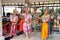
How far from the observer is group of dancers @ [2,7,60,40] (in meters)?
3.54

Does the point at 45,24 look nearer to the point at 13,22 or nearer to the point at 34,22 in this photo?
the point at 34,22

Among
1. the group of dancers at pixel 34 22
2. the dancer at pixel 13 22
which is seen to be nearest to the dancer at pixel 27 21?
the group of dancers at pixel 34 22

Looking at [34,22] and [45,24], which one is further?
[34,22]

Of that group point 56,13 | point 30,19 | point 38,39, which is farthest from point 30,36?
point 56,13

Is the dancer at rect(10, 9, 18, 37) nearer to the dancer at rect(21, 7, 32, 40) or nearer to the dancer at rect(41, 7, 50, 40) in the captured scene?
the dancer at rect(21, 7, 32, 40)

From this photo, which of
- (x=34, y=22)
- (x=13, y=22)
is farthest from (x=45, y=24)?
(x=13, y=22)

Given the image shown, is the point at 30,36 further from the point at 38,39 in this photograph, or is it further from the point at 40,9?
the point at 40,9

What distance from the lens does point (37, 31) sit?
3.97 meters

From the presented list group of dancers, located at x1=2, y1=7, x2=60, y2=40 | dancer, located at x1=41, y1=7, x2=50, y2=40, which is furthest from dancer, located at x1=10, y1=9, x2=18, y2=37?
dancer, located at x1=41, y1=7, x2=50, y2=40

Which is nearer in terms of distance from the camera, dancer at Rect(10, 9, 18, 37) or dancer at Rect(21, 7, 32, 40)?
dancer at Rect(21, 7, 32, 40)

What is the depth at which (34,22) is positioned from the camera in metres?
3.80

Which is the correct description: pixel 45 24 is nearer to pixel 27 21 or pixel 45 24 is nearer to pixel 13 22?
pixel 27 21

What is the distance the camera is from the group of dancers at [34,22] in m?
3.54

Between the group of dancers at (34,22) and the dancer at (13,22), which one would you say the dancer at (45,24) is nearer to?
the group of dancers at (34,22)
